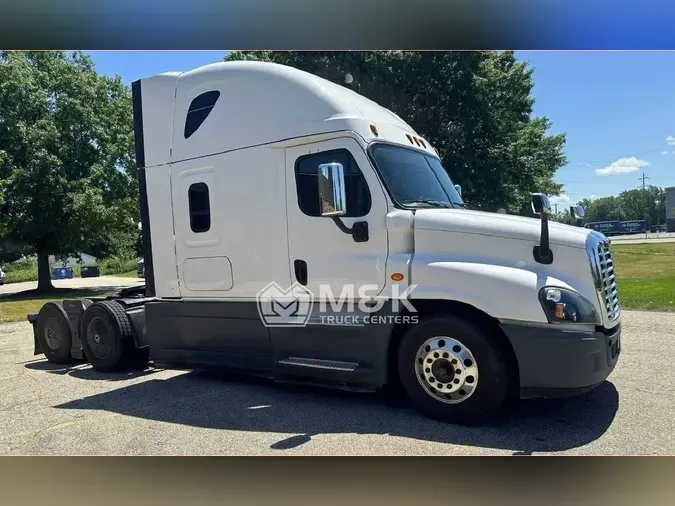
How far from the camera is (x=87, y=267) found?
46.1 feet

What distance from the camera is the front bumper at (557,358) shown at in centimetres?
418

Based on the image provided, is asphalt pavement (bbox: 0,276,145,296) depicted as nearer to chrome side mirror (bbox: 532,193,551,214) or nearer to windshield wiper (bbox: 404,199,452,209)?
windshield wiper (bbox: 404,199,452,209)

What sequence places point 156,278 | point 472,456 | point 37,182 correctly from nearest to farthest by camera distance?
point 472,456 → point 156,278 → point 37,182

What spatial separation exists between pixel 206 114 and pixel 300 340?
2771mm

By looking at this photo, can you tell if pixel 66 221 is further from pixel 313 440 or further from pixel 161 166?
pixel 313 440

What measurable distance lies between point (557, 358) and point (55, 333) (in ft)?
23.8

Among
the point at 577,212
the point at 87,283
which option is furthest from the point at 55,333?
the point at 577,212

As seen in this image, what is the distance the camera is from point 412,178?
535cm

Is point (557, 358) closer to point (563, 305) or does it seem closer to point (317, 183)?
point (563, 305)

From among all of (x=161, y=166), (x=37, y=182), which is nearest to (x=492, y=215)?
(x=161, y=166)

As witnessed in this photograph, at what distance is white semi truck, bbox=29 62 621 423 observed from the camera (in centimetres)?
435

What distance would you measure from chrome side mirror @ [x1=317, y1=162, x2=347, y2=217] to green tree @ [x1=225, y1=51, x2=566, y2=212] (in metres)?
6.58

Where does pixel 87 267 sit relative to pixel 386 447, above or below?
above

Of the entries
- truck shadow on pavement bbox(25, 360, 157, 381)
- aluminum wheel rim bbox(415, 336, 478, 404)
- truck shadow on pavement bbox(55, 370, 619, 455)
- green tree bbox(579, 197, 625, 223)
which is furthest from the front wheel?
truck shadow on pavement bbox(25, 360, 157, 381)
